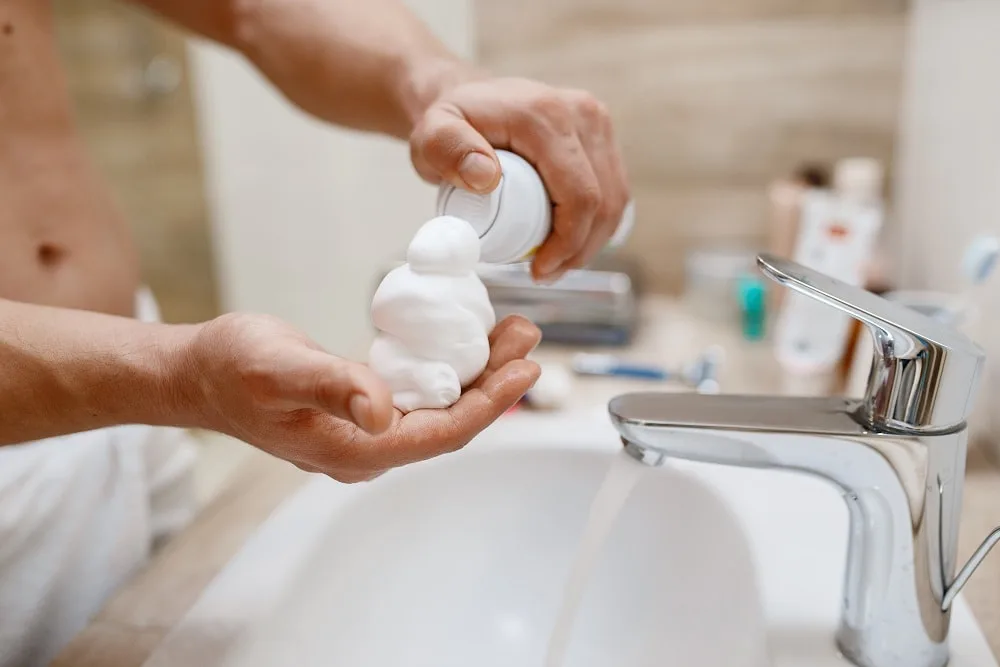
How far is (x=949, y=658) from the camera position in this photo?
461 millimetres

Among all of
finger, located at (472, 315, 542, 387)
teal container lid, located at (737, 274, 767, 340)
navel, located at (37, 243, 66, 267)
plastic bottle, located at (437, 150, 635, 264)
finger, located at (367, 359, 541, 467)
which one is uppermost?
plastic bottle, located at (437, 150, 635, 264)

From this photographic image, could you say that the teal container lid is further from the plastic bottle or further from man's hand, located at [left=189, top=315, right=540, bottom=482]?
man's hand, located at [left=189, top=315, right=540, bottom=482]

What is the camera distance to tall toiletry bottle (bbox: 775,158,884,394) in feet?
2.60

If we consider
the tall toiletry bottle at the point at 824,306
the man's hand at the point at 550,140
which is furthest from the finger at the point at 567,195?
the tall toiletry bottle at the point at 824,306

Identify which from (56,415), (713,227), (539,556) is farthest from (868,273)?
(56,415)

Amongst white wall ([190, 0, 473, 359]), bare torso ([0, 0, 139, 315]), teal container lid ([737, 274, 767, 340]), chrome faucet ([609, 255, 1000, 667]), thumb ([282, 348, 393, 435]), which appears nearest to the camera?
thumb ([282, 348, 393, 435])

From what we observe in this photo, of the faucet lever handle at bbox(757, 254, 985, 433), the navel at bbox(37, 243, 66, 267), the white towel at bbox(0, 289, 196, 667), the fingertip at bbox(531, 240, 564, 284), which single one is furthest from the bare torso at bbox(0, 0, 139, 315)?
the faucet lever handle at bbox(757, 254, 985, 433)

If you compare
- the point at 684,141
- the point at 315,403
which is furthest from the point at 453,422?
the point at 684,141

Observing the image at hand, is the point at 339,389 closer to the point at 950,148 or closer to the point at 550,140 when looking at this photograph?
the point at 550,140

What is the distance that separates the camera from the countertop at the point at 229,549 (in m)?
0.50

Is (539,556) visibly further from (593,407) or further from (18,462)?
(18,462)

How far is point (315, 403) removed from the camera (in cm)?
32

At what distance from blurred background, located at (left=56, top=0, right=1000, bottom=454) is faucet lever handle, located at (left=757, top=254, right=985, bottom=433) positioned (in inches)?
11.3

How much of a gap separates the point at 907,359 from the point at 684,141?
690 millimetres
